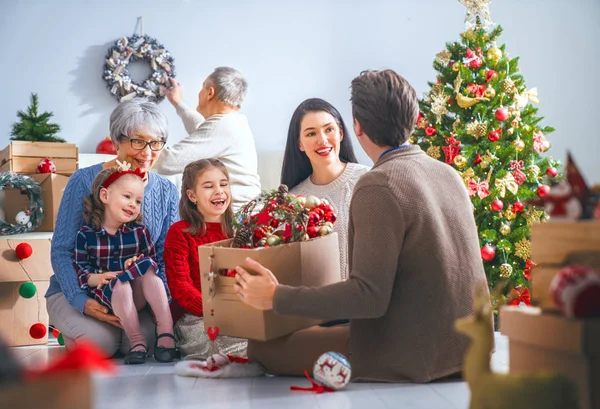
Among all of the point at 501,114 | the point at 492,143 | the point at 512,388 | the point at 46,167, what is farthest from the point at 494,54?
the point at 512,388

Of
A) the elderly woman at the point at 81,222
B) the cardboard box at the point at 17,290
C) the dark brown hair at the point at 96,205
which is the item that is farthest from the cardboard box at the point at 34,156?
the dark brown hair at the point at 96,205

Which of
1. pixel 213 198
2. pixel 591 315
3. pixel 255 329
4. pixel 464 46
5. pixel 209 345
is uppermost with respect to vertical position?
pixel 464 46

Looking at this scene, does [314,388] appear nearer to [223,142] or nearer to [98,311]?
[98,311]

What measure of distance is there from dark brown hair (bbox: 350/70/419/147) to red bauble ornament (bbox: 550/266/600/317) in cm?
98

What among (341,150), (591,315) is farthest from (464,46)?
(591,315)

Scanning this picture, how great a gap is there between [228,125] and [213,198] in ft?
3.93

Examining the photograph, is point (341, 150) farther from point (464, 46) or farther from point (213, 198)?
point (464, 46)

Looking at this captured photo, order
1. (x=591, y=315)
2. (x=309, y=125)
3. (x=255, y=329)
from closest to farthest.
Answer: (x=591, y=315), (x=255, y=329), (x=309, y=125)

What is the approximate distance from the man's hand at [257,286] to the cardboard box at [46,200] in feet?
7.70

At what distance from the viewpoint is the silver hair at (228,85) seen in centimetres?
409

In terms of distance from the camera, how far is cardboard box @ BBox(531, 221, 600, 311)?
50.8 inches

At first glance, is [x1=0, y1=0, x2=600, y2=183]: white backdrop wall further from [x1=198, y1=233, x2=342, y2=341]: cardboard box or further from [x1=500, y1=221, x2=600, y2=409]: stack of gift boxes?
[x1=500, y1=221, x2=600, y2=409]: stack of gift boxes

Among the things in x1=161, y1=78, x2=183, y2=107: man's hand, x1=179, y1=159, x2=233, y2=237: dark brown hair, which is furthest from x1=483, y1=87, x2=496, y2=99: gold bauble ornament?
x1=161, y1=78, x2=183, y2=107: man's hand

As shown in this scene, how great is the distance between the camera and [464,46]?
13.3ft
